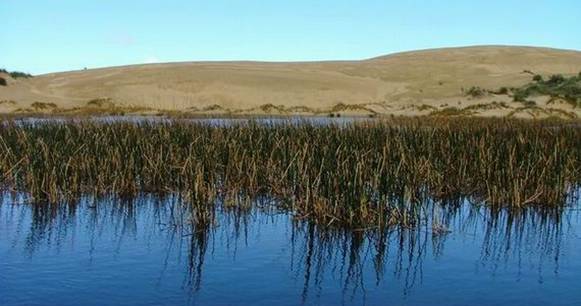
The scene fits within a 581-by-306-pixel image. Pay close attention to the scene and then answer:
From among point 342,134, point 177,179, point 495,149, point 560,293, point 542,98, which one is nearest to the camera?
point 560,293

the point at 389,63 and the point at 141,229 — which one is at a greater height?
the point at 389,63

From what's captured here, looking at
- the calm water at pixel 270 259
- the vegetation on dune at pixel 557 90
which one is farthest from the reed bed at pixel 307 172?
the vegetation on dune at pixel 557 90

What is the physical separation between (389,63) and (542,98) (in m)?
29.9

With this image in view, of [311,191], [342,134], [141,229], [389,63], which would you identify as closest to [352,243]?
[311,191]

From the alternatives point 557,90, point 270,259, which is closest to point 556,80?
point 557,90

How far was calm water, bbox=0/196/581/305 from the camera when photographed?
5.95 m

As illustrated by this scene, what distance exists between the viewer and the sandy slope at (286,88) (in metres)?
37.2

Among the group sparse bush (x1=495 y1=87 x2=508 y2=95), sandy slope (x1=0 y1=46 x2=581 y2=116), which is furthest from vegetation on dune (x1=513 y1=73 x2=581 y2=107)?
sandy slope (x1=0 y1=46 x2=581 y2=116)

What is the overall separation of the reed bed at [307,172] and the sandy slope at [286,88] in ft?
63.8

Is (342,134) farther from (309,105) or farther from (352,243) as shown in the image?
(309,105)

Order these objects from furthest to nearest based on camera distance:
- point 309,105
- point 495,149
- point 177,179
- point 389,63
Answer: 1. point 389,63
2. point 309,105
3. point 495,149
4. point 177,179

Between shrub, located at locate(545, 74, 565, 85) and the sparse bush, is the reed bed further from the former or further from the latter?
shrub, located at locate(545, 74, 565, 85)

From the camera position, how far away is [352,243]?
7.57 meters

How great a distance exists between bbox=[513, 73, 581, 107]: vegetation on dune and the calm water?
24502 millimetres
